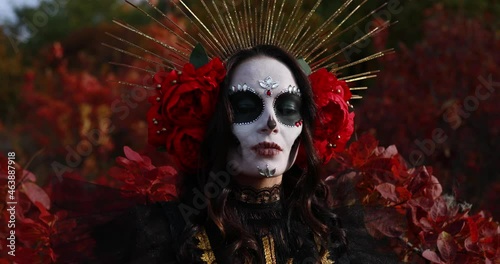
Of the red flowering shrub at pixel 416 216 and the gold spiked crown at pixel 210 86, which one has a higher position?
the gold spiked crown at pixel 210 86

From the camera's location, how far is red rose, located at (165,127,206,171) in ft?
7.81

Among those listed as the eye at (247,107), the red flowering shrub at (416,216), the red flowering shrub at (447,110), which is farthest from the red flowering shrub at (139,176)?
the red flowering shrub at (447,110)

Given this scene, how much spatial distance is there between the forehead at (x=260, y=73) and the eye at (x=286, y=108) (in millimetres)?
37

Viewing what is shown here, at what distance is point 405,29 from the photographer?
8.52 meters

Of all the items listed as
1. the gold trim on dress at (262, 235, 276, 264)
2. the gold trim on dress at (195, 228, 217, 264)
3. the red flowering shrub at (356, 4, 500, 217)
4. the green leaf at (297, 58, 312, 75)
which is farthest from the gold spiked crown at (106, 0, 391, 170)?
the red flowering shrub at (356, 4, 500, 217)

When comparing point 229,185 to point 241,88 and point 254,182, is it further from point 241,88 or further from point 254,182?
point 241,88

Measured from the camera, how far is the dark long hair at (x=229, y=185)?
2.32 metres

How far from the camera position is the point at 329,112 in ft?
8.19

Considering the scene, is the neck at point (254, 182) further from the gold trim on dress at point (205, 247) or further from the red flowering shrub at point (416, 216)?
the red flowering shrub at point (416, 216)

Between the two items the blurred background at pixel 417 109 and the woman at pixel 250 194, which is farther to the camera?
the blurred background at pixel 417 109

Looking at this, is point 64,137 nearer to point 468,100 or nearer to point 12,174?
point 468,100

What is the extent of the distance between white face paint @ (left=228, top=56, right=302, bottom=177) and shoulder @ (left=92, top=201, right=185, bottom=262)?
280mm

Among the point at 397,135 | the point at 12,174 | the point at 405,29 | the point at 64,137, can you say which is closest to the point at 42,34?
the point at 64,137

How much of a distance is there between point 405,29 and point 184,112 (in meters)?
6.57
